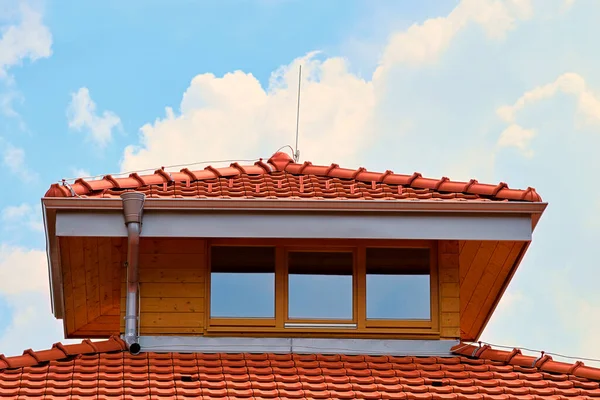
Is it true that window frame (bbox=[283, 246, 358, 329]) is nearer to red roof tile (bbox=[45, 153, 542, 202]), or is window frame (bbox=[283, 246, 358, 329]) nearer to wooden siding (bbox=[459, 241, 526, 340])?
red roof tile (bbox=[45, 153, 542, 202])

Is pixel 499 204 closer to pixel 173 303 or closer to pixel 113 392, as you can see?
pixel 173 303

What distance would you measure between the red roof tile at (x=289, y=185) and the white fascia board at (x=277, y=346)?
6.87 ft

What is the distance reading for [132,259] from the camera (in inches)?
639

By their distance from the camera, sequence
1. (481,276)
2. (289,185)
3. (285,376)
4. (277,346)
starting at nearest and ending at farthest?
(285,376)
(277,346)
(289,185)
(481,276)

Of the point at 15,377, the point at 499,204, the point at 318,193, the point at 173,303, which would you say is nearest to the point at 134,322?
the point at 173,303

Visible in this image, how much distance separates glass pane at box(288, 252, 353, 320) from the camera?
55.7 ft

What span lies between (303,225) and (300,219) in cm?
9

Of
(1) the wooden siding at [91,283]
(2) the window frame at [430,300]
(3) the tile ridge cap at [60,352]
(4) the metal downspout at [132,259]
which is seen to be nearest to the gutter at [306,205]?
(4) the metal downspout at [132,259]

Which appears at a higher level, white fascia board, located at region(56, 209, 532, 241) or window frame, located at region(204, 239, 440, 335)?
white fascia board, located at region(56, 209, 532, 241)

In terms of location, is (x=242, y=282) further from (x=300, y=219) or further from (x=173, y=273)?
(x=300, y=219)

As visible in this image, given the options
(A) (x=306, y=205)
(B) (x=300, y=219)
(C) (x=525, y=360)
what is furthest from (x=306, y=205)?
(C) (x=525, y=360)

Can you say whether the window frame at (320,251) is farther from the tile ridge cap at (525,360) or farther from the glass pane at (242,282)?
the tile ridge cap at (525,360)

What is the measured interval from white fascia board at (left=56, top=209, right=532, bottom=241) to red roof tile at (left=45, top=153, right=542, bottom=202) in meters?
0.47

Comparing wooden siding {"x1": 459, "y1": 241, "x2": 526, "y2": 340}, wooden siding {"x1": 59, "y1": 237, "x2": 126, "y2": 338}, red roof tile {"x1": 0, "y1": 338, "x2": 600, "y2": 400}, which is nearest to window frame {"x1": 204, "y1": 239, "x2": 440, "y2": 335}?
red roof tile {"x1": 0, "y1": 338, "x2": 600, "y2": 400}
